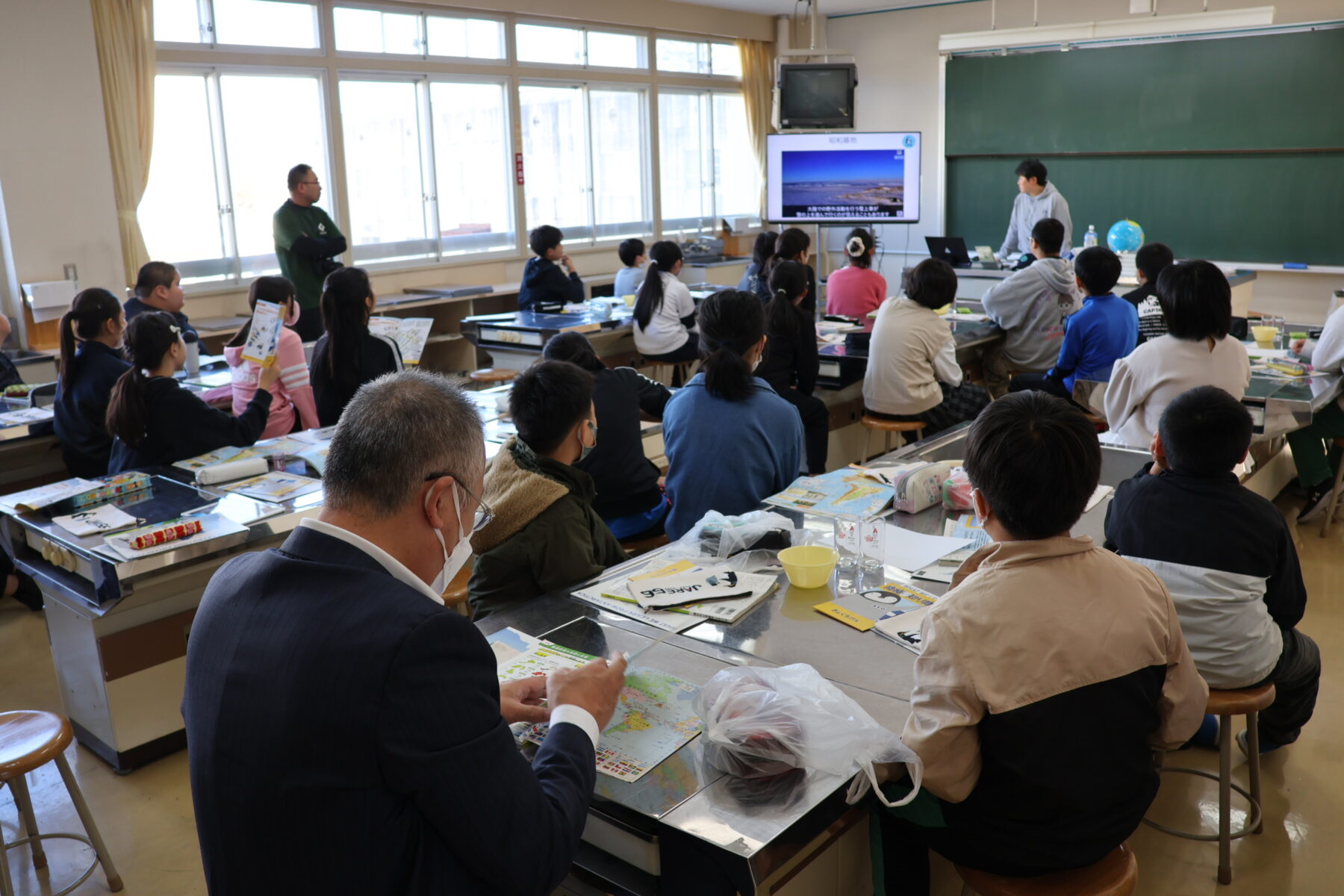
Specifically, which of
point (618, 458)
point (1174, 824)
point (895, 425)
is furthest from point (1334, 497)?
point (618, 458)

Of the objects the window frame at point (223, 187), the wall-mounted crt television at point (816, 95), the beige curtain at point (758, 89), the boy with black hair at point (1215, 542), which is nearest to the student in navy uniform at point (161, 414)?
the boy with black hair at point (1215, 542)

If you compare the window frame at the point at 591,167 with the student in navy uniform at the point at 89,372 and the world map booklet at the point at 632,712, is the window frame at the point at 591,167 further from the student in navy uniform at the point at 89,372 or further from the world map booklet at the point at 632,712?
the world map booklet at the point at 632,712

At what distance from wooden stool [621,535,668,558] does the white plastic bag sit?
66.6 inches

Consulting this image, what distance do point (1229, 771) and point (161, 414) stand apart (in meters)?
3.20

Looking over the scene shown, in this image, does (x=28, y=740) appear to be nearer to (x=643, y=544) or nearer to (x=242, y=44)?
(x=643, y=544)

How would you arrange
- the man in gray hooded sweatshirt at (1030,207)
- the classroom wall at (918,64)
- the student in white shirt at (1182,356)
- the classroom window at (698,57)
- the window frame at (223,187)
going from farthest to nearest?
the classroom window at (698,57)
the classroom wall at (918,64)
the man in gray hooded sweatshirt at (1030,207)
the window frame at (223,187)
the student in white shirt at (1182,356)

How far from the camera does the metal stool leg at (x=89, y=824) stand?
2342 mm

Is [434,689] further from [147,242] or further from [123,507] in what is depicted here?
[147,242]

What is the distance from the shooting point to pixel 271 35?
7.33m

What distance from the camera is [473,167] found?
8914mm

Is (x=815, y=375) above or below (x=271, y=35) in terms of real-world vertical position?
below

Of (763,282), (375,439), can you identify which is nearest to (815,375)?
(763,282)

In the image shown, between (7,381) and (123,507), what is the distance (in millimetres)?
2600

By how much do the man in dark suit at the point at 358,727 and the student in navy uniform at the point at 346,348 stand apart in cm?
275
